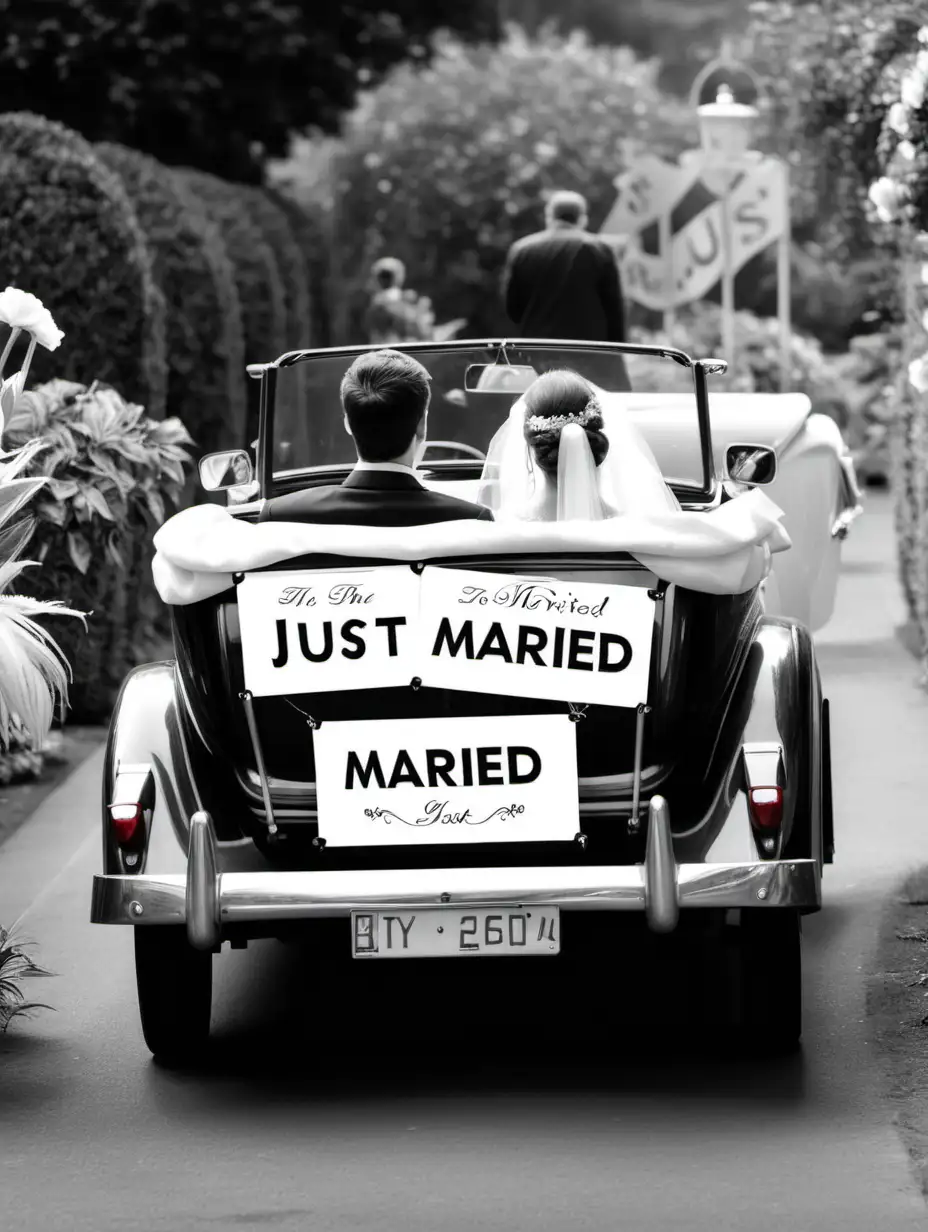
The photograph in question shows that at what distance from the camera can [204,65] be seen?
19.3 metres

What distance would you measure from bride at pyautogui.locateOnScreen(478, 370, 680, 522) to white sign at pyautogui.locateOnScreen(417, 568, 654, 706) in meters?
0.63

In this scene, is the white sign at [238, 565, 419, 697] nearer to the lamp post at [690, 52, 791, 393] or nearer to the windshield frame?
the windshield frame

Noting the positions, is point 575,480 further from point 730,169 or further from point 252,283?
point 730,169

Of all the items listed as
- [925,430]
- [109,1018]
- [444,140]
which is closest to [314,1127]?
[109,1018]

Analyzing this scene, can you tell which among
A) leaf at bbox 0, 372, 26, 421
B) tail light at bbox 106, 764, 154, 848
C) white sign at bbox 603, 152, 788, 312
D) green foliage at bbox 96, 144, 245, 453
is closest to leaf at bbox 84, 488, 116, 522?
leaf at bbox 0, 372, 26, 421

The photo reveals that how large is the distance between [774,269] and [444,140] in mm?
4816

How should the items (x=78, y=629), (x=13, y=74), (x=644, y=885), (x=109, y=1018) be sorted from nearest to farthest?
(x=644, y=885), (x=109, y=1018), (x=78, y=629), (x=13, y=74)

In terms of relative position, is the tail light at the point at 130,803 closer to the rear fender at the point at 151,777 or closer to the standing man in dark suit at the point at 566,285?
the rear fender at the point at 151,777

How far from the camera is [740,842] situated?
5.25 meters

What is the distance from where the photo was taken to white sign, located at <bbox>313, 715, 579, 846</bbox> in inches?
203

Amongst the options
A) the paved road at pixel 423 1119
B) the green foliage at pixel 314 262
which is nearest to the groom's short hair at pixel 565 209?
the paved road at pixel 423 1119

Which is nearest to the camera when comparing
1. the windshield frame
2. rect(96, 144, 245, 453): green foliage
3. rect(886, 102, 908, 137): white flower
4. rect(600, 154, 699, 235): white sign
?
the windshield frame

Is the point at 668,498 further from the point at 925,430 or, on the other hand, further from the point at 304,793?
the point at 925,430

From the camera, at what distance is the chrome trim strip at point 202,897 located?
5.07 m
